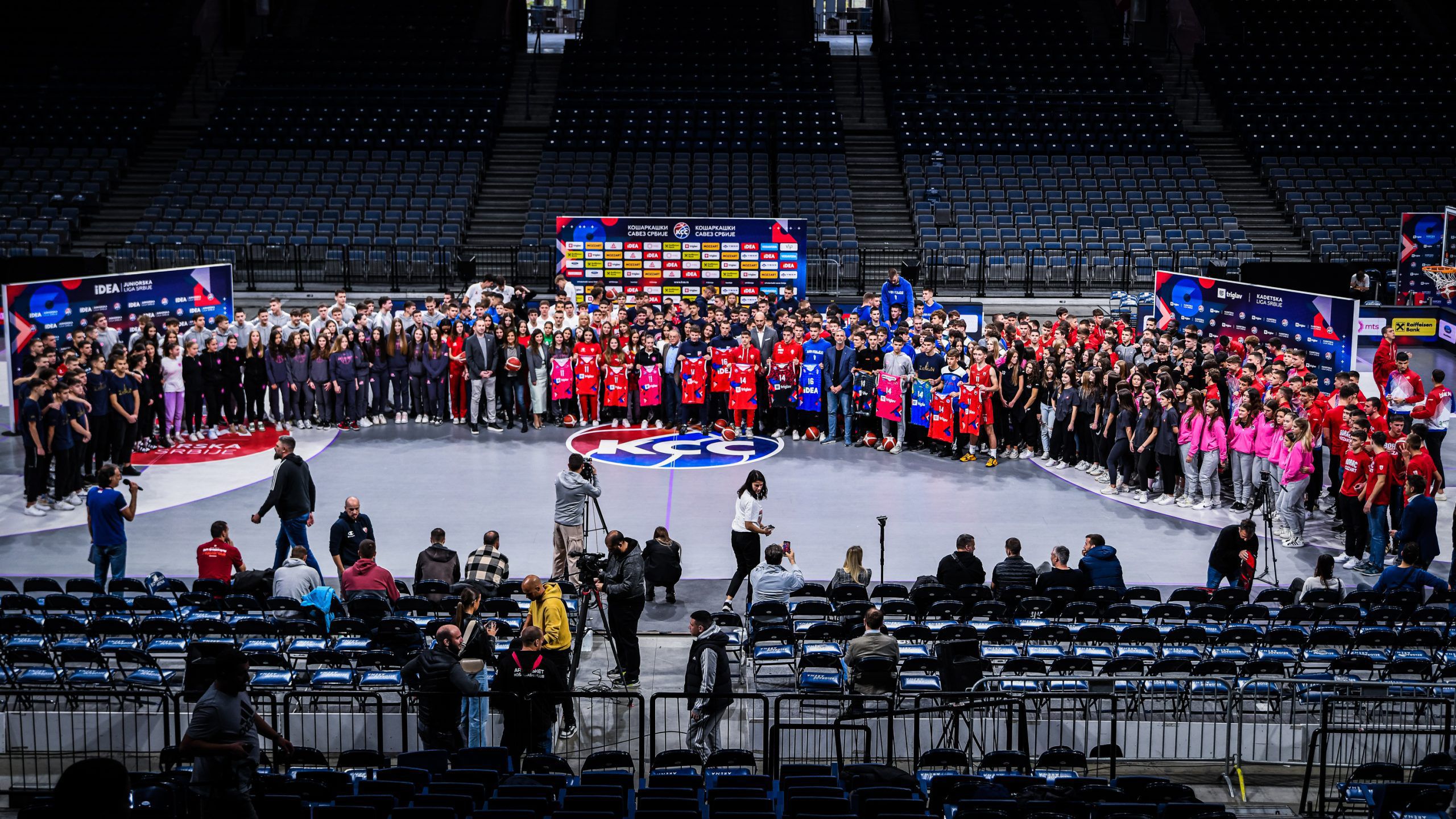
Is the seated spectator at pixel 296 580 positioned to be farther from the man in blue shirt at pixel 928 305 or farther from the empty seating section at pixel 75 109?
the empty seating section at pixel 75 109

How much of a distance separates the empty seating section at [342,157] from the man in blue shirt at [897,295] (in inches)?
434

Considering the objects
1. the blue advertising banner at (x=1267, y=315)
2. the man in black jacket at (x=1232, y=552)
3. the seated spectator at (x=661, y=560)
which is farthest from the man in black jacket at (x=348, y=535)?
the blue advertising banner at (x=1267, y=315)

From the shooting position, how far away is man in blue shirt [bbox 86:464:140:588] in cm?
1378

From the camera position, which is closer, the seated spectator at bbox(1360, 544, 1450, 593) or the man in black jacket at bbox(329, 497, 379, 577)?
the seated spectator at bbox(1360, 544, 1450, 593)

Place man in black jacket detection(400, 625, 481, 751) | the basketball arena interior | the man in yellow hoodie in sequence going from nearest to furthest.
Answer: man in black jacket detection(400, 625, 481, 751)
the basketball arena interior
the man in yellow hoodie

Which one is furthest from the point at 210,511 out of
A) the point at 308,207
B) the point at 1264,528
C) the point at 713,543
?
the point at 308,207

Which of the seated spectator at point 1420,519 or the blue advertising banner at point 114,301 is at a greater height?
the blue advertising banner at point 114,301

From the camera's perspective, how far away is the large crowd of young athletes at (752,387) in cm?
1712

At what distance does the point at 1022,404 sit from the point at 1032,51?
22425mm

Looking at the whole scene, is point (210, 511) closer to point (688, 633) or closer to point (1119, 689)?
point (688, 633)

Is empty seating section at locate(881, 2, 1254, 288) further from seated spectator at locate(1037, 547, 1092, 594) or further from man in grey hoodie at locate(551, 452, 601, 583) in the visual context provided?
man in grey hoodie at locate(551, 452, 601, 583)

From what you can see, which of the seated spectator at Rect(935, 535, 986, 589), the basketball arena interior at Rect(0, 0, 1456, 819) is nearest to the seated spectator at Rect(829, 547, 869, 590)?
the basketball arena interior at Rect(0, 0, 1456, 819)

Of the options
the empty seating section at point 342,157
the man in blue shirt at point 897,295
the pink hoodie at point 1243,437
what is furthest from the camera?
the empty seating section at point 342,157

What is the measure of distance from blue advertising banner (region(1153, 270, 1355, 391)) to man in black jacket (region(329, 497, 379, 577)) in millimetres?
14223
